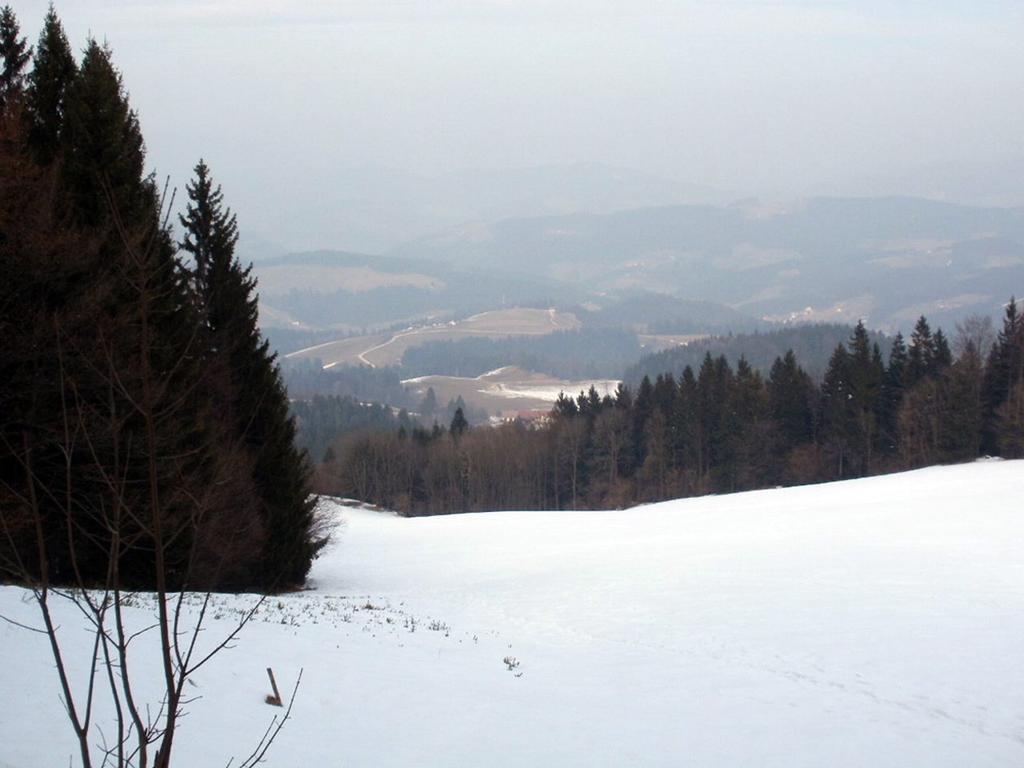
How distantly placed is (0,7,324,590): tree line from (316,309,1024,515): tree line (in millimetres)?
34251

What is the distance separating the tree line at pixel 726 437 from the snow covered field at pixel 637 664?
32608 mm

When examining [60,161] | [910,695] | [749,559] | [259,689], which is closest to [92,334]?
[60,161]

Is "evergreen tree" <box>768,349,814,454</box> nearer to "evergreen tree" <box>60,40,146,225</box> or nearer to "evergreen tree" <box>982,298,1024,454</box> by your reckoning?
"evergreen tree" <box>982,298,1024,454</box>

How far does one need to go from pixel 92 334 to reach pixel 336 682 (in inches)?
246

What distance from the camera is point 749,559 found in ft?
74.6

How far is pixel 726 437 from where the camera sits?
2517 inches

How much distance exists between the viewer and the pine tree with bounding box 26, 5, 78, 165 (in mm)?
16094

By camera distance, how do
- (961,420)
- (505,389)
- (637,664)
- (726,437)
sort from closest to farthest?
(637,664) → (961,420) → (726,437) → (505,389)

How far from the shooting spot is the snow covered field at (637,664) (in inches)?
314

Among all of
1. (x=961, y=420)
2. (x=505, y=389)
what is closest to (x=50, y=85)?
(x=961, y=420)

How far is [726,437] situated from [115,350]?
6090 centimetres

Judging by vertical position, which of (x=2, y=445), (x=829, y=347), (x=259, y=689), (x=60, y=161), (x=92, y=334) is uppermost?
(x=829, y=347)

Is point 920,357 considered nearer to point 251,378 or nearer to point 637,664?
point 251,378

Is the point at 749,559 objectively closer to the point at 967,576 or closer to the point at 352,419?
the point at 967,576
